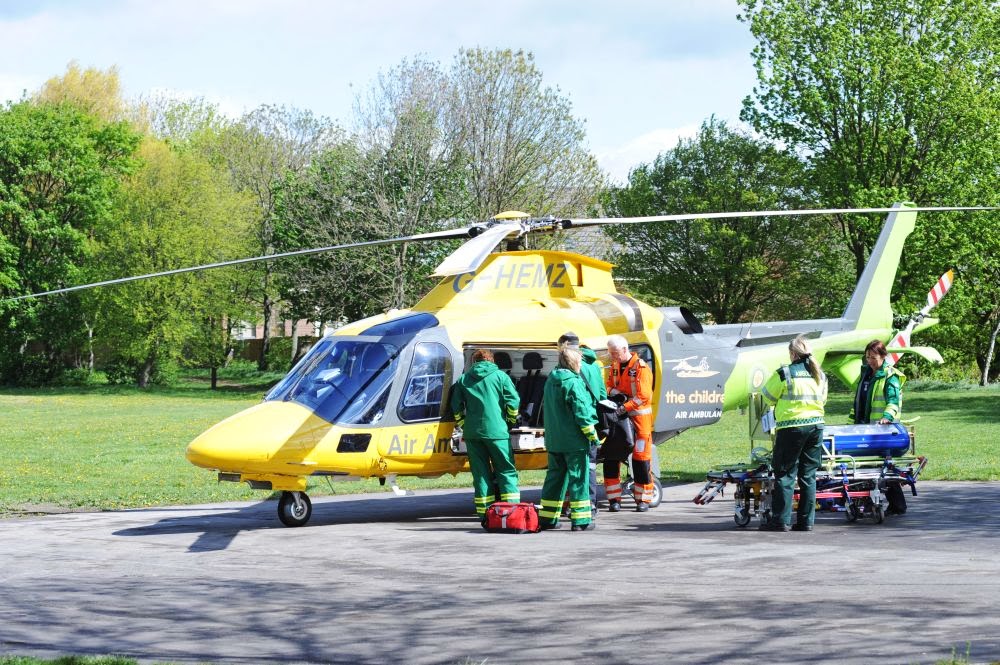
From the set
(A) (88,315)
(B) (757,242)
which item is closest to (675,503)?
(B) (757,242)

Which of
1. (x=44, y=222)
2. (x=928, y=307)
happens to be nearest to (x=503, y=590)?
(x=928, y=307)

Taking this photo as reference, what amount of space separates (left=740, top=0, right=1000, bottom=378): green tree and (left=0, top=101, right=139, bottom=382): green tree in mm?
31007

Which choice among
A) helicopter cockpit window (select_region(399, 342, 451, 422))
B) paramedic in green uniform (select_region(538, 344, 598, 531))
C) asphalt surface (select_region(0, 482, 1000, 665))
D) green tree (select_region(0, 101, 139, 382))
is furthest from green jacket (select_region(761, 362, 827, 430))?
green tree (select_region(0, 101, 139, 382))

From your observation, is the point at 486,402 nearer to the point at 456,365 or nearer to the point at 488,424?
Answer: the point at 488,424

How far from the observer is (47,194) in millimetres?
54438

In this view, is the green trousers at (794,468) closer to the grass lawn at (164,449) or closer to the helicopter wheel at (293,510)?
the helicopter wheel at (293,510)

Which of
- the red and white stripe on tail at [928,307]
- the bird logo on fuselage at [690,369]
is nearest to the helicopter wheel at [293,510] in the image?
the bird logo on fuselage at [690,369]

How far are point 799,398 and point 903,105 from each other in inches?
1288

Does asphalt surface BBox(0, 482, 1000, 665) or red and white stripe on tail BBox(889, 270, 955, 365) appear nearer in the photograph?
asphalt surface BBox(0, 482, 1000, 665)

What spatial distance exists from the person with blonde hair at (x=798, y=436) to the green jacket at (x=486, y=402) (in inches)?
113

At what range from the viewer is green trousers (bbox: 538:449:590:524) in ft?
40.0

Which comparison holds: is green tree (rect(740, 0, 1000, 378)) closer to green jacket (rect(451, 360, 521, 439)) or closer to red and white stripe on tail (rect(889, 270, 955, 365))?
red and white stripe on tail (rect(889, 270, 955, 365))

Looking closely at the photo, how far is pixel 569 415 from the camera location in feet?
39.9

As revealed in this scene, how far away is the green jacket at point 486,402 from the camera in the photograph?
41.0ft
